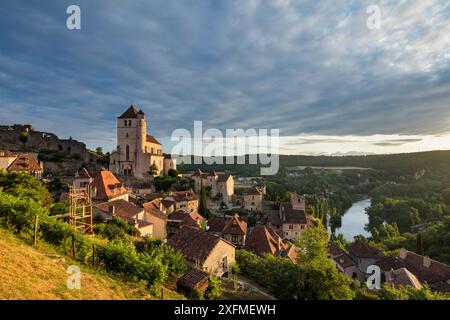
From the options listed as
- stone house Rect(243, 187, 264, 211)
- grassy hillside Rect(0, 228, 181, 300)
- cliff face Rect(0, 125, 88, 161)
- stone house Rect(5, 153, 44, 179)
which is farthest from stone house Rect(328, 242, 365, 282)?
cliff face Rect(0, 125, 88, 161)

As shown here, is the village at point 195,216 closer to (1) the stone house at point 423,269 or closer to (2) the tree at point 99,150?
(1) the stone house at point 423,269

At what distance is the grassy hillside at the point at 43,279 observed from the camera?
9430mm

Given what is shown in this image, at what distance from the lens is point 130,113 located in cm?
6600

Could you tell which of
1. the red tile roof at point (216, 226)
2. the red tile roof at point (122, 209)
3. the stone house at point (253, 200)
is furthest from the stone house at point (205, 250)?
the stone house at point (253, 200)

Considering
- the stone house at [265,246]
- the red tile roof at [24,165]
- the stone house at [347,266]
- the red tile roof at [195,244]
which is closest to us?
the red tile roof at [195,244]

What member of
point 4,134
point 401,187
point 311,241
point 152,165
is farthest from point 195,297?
point 401,187

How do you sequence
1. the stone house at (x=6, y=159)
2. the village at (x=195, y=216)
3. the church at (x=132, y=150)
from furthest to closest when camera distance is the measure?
the church at (x=132, y=150)
the stone house at (x=6, y=159)
the village at (x=195, y=216)

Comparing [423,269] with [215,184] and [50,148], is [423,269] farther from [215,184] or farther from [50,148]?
[50,148]

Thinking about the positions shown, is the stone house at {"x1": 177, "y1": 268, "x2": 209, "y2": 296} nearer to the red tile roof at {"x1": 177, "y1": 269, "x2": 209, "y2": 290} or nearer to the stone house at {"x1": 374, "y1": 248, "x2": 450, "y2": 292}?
the red tile roof at {"x1": 177, "y1": 269, "x2": 209, "y2": 290}

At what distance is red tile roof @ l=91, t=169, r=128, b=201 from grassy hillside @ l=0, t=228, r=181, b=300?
17939 mm

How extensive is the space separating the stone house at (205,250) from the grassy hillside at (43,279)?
672 cm

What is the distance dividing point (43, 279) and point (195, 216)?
32.7 m
